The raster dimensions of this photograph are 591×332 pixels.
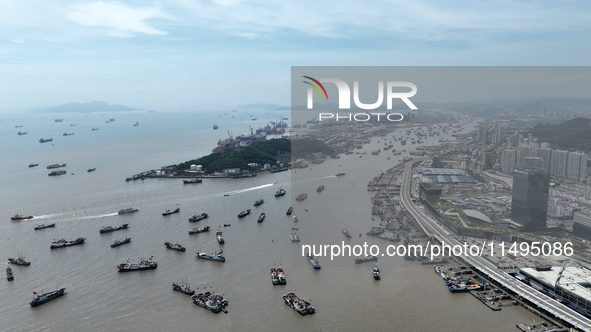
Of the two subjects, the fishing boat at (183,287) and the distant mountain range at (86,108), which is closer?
the fishing boat at (183,287)

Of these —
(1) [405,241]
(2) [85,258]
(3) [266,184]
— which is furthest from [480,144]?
(2) [85,258]

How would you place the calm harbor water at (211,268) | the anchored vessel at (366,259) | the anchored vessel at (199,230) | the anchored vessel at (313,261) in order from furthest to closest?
the anchored vessel at (199,230) → the anchored vessel at (366,259) → the anchored vessel at (313,261) → the calm harbor water at (211,268)

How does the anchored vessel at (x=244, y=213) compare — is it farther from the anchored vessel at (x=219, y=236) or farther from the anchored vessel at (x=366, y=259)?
the anchored vessel at (x=366, y=259)

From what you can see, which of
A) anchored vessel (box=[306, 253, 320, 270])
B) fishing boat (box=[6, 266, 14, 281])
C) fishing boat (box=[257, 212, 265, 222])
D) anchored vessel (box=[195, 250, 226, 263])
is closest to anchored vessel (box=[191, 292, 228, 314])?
anchored vessel (box=[195, 250, 226, 263])

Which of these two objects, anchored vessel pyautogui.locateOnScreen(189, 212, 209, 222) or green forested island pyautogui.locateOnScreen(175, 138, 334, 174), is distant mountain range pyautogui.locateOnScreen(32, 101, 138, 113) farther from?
anchored vessel pyautogui.locateOnScreen(189, 212, 209, 222)

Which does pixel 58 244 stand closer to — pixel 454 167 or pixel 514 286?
pixel 514 286

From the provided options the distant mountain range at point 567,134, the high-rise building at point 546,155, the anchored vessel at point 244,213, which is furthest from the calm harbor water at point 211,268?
the distant mountain range at point 567,134

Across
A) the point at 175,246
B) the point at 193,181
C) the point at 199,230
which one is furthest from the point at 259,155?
the point at 175,246

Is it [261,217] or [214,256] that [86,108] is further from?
[214,256]
